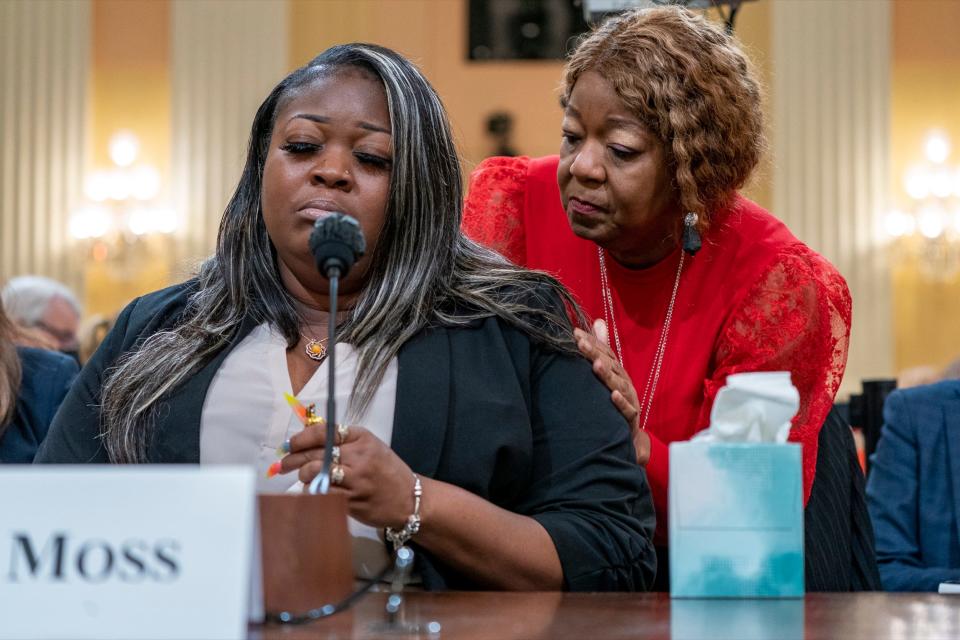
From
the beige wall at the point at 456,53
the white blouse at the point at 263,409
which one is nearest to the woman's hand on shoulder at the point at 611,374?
the white blouse at the point at 263,409

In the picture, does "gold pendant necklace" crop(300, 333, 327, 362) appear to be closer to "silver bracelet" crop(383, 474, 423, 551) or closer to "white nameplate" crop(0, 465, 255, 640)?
"silver bracelet" crop(383, 474, 423, 551)

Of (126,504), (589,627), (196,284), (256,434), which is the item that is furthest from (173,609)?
(196,284)

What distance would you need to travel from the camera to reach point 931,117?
316 inches

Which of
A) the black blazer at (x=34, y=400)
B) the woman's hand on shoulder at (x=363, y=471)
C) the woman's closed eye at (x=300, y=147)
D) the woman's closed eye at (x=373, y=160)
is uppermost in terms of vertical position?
the woman's closed eye at (x=300, y=147)

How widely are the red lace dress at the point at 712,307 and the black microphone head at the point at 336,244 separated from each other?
0.80m

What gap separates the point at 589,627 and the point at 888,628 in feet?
0.76

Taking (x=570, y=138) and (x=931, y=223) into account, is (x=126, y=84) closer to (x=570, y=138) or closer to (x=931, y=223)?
(x=931, y=223)

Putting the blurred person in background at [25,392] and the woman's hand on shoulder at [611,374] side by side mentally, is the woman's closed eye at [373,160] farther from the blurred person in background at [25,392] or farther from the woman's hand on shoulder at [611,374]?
the blurred person in background at [25,392]

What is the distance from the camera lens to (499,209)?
230cm

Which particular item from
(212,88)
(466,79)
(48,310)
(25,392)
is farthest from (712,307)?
(466,79)

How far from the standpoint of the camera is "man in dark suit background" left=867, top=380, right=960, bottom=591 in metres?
2.44

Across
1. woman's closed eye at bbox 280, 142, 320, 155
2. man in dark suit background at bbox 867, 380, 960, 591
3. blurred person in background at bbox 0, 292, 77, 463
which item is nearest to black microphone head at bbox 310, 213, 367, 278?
woman's closed eye at bbox 280, 142, 320, 155

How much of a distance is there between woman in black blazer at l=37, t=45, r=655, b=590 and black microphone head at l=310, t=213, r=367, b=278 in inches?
11.2

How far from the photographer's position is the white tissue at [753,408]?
1.20m
